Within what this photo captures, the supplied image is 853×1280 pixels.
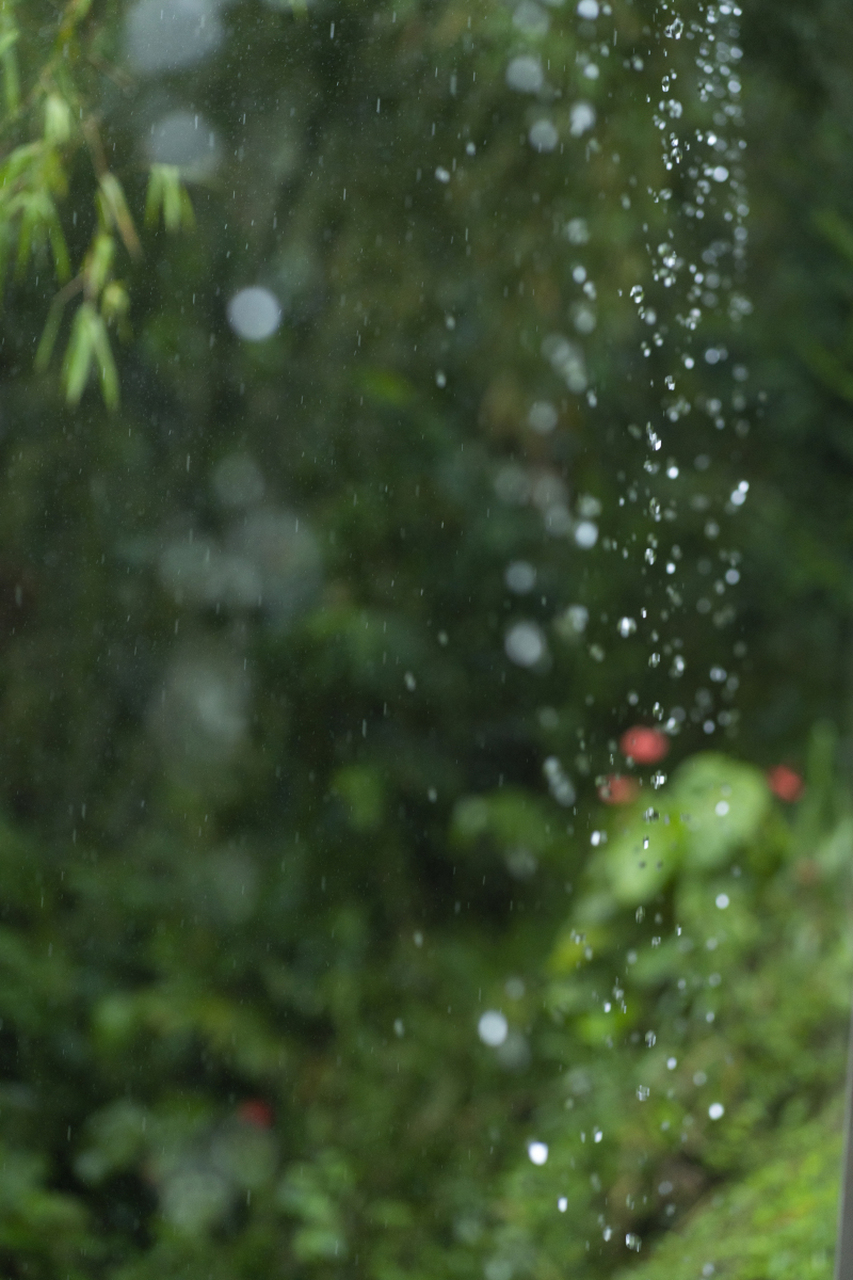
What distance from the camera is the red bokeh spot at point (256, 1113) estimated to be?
84cm

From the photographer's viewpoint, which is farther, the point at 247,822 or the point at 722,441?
the point at 722,441

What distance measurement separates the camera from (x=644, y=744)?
102 cm

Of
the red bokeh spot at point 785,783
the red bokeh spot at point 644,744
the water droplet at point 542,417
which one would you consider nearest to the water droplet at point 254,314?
the water droplet at point 542,417

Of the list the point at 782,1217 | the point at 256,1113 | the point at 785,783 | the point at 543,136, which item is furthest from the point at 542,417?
the point at 782,1217

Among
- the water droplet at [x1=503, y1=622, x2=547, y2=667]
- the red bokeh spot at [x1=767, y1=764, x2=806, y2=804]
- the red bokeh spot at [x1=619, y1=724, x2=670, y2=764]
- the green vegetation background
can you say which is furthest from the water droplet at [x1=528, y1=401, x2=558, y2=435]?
the red bokeh spot at [x1=767, y1=764, x2=806, y2=804]

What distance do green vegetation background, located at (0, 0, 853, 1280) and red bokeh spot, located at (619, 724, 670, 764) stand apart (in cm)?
1

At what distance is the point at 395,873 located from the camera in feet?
2.93

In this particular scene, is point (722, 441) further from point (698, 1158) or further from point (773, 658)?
point (698, 1158)

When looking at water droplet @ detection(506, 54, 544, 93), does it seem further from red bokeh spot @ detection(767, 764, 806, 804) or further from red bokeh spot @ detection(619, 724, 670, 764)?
red bokeh spot @ detection(767, 764, 806, 804)

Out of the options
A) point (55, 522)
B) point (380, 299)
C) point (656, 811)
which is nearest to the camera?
point (55, 522)

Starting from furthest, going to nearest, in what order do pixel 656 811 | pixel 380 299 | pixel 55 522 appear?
pixel 656 811
pixel 380 299
pixel 55 522

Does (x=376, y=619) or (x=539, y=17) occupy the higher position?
(x=539, y=17)

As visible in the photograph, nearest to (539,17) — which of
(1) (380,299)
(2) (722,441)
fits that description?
(1) (380,299)

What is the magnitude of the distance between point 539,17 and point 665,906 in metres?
0.68
